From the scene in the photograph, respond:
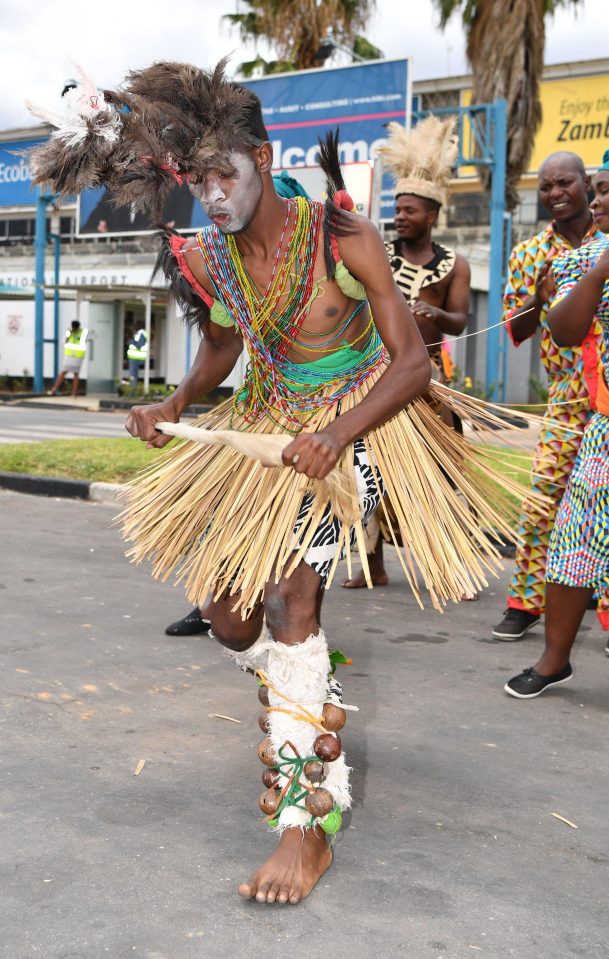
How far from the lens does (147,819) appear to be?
9.64 ft

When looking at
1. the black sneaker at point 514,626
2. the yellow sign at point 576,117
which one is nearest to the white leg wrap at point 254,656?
the black sneaker at point 514,626

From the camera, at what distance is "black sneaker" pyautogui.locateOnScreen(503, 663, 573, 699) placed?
4.22 m

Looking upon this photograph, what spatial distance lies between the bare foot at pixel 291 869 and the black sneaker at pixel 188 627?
2.40 metres

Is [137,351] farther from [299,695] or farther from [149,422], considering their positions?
[299,695]

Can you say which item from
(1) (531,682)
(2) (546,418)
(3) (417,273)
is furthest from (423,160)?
(1) (531,682)

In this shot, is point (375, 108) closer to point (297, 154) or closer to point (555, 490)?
point (297, 154)

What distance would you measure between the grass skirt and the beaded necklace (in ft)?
0.19

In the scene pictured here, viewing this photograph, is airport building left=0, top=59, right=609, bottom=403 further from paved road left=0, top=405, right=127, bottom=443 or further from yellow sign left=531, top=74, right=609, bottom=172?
paved road left=0, top=405, right=127, bottom=443

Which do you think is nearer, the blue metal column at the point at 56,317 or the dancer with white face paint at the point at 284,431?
the dancer with white face paint at the point at 284,431

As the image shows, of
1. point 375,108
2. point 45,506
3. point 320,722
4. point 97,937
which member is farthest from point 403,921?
point 375,108

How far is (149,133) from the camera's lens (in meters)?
2.61

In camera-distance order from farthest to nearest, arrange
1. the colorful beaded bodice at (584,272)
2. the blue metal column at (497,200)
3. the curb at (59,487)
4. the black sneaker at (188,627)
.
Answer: the blue metal column at (497,200) → the curb at (59,487) → the black sneaker at (188,627) → the colorful beaded bodice at (584,272)

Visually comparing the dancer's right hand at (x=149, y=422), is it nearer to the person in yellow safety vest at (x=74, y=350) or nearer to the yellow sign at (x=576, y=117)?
the person in yellow safety vest at (x=74, y=350)

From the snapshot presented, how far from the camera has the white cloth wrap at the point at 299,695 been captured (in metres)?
2.66
